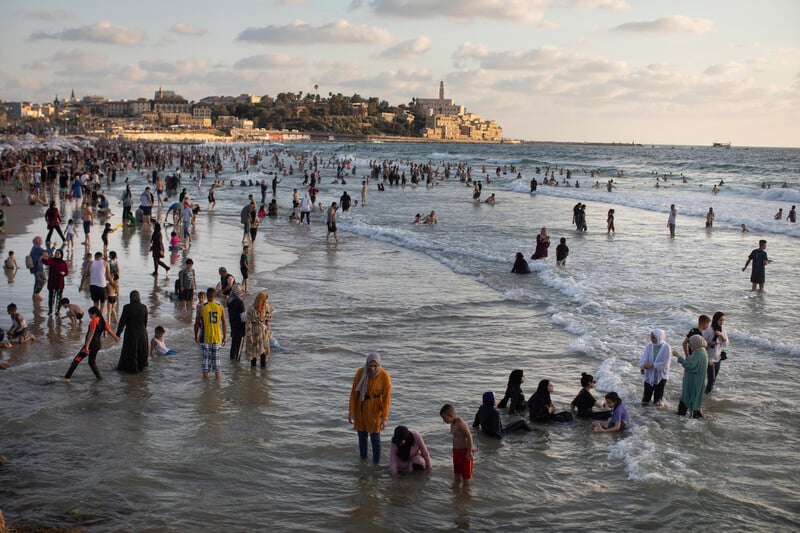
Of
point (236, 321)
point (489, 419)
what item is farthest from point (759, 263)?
point (236, 321)

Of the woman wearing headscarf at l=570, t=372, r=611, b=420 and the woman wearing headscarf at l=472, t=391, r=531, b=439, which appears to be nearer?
the woman wearing headscarf at l=472, t=391, r=531, b=439

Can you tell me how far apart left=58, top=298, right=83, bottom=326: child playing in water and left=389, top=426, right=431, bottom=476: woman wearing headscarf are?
729cm

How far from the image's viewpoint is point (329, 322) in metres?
13.7

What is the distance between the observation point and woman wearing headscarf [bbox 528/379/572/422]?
9.09 m

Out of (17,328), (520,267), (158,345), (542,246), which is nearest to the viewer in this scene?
(158,345)

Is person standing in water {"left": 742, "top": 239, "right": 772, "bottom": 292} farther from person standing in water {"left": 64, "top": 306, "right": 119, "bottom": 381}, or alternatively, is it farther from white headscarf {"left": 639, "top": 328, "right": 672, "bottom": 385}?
person standing in water {"left": 64, "top": 306, "right": 119, "bottom": 381}

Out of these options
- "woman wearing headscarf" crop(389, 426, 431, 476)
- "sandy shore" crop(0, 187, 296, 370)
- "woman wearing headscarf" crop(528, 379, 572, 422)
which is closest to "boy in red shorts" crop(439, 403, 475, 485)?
"woman wearing headscarf" crop(389, 426, 431, 476)

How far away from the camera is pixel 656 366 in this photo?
9609 millimetres

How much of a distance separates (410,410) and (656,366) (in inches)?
133

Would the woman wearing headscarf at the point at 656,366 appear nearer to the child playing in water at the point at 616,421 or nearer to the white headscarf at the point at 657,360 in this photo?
the white headscarf at the point at 657,360

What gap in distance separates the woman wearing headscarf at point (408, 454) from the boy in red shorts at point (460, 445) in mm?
352

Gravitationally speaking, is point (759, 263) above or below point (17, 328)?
above

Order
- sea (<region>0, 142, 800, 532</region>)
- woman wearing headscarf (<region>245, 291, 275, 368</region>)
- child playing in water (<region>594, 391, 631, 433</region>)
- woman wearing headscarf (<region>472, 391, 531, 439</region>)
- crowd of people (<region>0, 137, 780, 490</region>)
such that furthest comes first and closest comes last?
1. woman wearing headscarf (<region>245, 291, 275, 368</region>)
2. child playing in water (<region>594, 391, 631, 433</region>)
3. woman wearing headscarf (<region>472, 391, 531, 439</region>)
4. crowd of people (<region>0, 137, 780, 490</region>)
5. sea (<region>0, 142, 800, 532</region>)

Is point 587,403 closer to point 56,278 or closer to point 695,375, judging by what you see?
point 695,375
